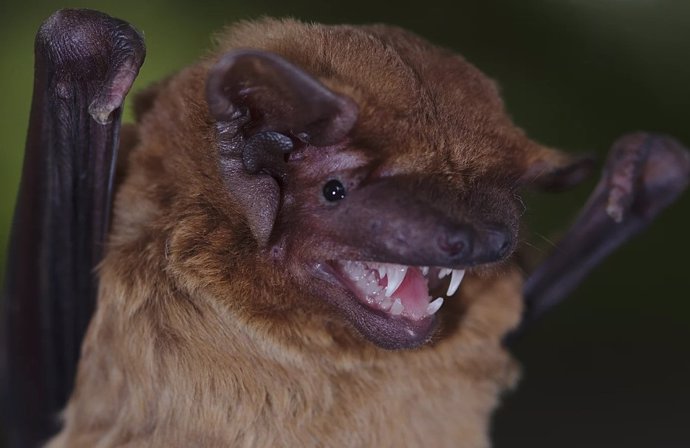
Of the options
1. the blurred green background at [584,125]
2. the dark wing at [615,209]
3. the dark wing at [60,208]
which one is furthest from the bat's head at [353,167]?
the blurred green background at [584,125]

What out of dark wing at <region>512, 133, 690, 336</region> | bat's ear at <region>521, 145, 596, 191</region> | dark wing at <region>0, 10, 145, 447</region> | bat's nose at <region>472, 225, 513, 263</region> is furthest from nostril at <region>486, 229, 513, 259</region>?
dark wing at <region>512, 133, 690, 336</region>

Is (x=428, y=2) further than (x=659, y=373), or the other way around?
(x=659, y=373)

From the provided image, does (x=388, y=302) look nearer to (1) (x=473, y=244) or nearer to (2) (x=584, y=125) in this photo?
(1) (x=473, y=244)

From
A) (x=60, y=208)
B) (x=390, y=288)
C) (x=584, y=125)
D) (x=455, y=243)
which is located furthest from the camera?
(x=584, y=125)

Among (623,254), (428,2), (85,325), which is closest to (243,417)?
Answer: (85,325)

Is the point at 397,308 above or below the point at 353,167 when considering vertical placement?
below

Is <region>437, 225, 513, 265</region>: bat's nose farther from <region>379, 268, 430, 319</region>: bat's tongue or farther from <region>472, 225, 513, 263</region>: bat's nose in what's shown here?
<region>379, 268, 430, 319</region>: bat's tongue

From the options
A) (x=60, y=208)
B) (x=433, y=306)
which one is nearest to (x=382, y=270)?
(x=433, y=306)

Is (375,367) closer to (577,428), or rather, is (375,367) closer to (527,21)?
(527,21)
